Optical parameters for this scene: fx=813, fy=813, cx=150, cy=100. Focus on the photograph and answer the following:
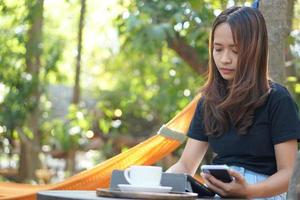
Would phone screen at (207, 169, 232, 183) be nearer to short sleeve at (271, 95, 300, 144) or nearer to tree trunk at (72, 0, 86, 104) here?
short sleeve at (271, 95, 300, 144)

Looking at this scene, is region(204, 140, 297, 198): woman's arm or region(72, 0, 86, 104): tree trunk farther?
region(72, 0, 86, 104): tree trunk

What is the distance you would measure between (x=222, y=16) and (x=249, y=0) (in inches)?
65.9

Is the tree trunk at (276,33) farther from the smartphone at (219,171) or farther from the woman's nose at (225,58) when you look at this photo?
the smartphone at (219,171)

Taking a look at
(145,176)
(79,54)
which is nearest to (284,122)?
(145,176)

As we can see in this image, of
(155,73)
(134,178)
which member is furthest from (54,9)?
(134,178)

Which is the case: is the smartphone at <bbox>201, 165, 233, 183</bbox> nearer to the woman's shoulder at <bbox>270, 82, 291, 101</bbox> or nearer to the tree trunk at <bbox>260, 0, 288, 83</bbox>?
the woman's shoulder at <bbox>270, 82, 291, 101</bbox>

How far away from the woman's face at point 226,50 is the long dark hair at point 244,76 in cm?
1

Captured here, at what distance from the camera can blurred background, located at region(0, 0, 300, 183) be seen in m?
4.59

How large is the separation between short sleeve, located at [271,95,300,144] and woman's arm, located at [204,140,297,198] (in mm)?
18

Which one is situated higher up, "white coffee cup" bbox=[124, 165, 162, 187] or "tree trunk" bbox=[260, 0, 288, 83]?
"tree trunk" bbox=[260, 0, 288, 83]

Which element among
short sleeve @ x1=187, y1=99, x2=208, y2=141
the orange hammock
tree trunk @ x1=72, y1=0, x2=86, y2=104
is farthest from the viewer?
tree trunk @ x1=72, y1=0, x2=86, y2=104

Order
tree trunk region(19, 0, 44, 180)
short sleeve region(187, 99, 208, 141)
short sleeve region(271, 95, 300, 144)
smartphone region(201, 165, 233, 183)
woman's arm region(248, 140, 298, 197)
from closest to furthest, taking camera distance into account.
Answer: smartphone region(201, 165, 233, 183) → woman's arm region(248, 140, 298, 197) → short sleeve region(271, 95, 300, 144) → short sleeve region(187, 99, 208, 141) → tree trunk region(19, 0, 44, 180)

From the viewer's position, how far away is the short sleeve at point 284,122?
2227 mm

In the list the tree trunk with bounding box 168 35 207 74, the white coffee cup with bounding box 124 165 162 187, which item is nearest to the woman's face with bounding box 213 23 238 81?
the white coffee cup with bounding box 124 165 162 187
